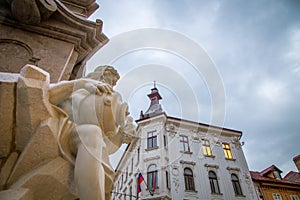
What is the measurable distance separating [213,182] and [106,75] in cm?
1632

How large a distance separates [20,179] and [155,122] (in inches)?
659

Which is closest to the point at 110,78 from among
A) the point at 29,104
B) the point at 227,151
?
the point at 29,104

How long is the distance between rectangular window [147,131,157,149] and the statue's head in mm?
14997

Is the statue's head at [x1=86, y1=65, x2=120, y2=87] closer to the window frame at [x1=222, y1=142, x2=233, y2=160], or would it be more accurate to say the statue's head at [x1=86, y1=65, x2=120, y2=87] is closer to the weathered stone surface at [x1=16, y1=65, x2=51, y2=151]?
the weathered stone surface at [x1=16, y1=65, x2=51, y2=151]

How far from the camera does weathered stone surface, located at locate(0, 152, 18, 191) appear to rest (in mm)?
1149

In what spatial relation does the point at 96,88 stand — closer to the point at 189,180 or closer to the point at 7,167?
the point at 7,167

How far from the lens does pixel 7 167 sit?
47.0 inches

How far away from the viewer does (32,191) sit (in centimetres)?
115

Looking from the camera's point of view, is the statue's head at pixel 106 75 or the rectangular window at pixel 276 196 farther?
the rectangular window at pixel 276 196

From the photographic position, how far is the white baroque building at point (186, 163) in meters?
14.3

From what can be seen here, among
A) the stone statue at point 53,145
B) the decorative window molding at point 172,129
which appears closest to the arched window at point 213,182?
the decorative window molding at point 172,129

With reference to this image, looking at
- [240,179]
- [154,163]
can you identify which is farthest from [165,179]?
[240,179]

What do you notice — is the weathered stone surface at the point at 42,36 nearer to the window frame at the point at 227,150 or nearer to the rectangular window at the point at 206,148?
the rectangular window at the point at 206,148

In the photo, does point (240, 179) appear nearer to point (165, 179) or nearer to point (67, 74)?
point (165, 179)
